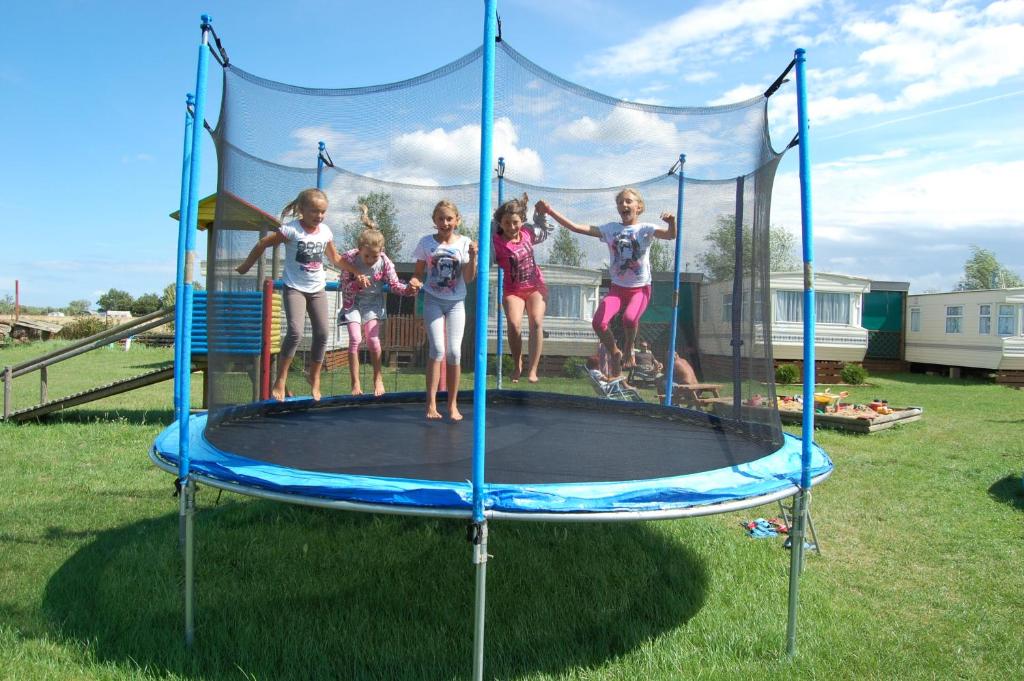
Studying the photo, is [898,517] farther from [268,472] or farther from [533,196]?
[268,472]

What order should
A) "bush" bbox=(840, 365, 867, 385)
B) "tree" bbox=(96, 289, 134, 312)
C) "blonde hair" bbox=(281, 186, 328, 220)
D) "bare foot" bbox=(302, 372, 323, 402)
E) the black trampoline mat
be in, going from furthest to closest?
"tree" bbox=(96, 289, 134, 312)
"bush" bbox=(840, 365, 867, 385)
"bare foot" bbox=(302, 372, 323, 402)
"blonde hair" bbox=(281, 186, 328, 220)
the black trampoline mat

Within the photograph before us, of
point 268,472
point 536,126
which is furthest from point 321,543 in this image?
point 536,126

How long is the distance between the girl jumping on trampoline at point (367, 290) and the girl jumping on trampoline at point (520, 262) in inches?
18.0

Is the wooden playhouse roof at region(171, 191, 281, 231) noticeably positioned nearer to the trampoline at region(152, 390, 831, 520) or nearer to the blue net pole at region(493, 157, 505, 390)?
the trampoline at region(152, 390, 831, 520)

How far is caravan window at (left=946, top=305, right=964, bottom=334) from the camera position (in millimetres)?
14500

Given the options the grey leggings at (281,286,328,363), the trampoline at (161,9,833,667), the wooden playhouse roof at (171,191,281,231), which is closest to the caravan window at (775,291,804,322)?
the trampoline at (161,9,833,667)

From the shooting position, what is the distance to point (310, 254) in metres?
3.44

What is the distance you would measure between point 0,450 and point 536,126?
5033mm

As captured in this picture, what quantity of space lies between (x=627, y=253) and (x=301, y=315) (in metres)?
1.55

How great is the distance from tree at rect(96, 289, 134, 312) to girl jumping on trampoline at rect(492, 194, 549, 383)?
46.8 meters

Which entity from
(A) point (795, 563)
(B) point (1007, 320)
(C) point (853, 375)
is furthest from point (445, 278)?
(B) point (1007, 320)

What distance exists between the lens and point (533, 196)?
381 cm

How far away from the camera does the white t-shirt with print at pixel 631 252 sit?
3.43 m

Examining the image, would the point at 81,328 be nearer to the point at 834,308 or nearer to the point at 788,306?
the point at 788,306
